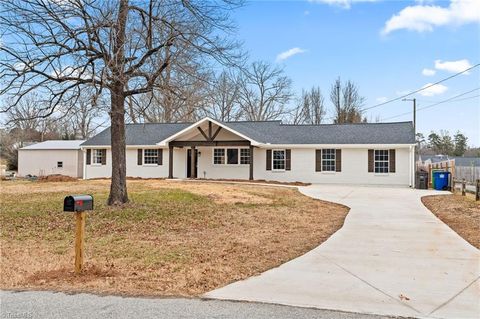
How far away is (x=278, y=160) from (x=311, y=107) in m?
25.2

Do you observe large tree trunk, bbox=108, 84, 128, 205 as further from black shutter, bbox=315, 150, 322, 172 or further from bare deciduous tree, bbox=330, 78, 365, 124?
bare deciduous tree, bbox=330, 78, 365, 124

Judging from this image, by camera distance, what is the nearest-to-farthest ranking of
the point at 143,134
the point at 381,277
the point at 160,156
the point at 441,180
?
the point at 381,277
the point at 441,180
the point at 160,156
the point at 143,134

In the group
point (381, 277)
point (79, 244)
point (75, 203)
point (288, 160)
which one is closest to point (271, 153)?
point (288, 160)

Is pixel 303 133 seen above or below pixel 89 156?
above

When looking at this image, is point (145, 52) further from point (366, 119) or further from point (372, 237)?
point (366, 119)

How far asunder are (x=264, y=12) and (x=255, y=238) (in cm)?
690

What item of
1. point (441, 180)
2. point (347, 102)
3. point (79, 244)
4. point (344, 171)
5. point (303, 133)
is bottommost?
point (79, 244)

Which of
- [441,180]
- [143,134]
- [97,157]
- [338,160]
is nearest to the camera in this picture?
[441,180]

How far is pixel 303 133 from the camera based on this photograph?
26609mm

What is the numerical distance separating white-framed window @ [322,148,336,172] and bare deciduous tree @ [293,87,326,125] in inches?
915

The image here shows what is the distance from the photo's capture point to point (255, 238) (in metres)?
8.33

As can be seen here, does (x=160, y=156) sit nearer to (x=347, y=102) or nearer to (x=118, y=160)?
(x=118, y=160)

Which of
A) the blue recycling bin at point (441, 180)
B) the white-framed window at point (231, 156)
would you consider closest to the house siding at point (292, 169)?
the white-framed window at point (231, 156)

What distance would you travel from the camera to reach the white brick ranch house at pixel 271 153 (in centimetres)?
2364
